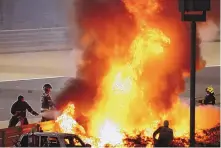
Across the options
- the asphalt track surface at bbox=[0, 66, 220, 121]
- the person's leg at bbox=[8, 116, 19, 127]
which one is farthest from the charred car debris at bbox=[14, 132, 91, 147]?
the asphalt track surface at bbox=[0, 66, 220, 121]

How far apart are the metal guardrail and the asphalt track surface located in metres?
5.79

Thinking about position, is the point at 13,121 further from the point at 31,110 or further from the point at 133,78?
the point at 133,78

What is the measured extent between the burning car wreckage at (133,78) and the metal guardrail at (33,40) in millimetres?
10683

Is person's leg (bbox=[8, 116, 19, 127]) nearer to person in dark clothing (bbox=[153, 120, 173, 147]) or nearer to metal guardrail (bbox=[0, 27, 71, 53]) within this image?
person in dark clothing (bbox=[153, 120, 173, 147])

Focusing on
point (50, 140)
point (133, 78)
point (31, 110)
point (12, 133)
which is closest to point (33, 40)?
point (31, 110)

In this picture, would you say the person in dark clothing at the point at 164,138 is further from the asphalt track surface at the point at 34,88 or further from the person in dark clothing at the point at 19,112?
the person in dark clothing at the point at 19,112

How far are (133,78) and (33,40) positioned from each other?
12962mm

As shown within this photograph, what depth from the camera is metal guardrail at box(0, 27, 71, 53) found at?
2400 centimetres

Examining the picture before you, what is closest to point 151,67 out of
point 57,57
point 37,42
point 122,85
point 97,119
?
point 122,85

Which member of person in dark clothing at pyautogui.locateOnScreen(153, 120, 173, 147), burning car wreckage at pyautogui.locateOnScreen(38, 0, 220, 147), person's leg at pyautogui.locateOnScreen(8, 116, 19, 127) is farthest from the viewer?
person's leg at pyautogui.locateOnScreen(8, 116, 19, 127)

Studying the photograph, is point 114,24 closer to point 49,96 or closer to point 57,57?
point 49,96

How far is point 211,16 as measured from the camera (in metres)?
14.9

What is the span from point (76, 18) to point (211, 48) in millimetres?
7719

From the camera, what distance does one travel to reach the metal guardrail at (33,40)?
2400cm
